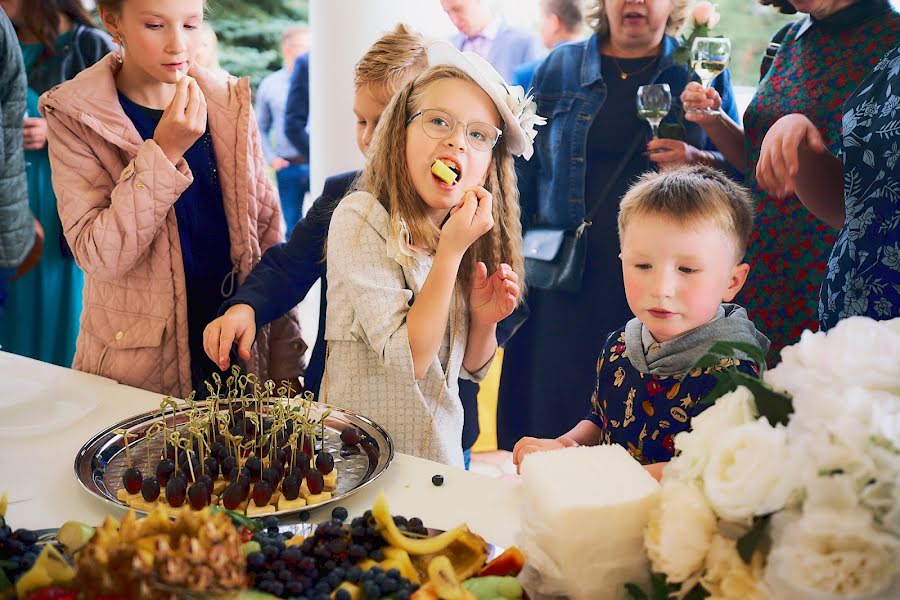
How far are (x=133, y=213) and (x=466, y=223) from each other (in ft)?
2.56

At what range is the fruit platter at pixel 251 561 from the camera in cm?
68

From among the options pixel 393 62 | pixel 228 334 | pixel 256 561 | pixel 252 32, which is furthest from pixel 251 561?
pixel 252 32

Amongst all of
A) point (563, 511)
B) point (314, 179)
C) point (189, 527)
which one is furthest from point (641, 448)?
point (314, 179)

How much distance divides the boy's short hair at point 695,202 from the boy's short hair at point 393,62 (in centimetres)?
69

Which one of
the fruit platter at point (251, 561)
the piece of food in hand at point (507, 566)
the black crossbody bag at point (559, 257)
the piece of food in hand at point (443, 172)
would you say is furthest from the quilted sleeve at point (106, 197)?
the piece of food in hand at point (507, 566)

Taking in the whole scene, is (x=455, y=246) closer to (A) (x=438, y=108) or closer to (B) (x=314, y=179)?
(A) (x=438, y=108)

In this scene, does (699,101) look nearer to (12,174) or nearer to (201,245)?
(201,245)

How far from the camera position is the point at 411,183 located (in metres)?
1.78

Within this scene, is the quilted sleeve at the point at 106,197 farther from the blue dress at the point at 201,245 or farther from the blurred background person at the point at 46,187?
the blurred background person at the point at 46,187

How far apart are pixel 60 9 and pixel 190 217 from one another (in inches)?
63.0

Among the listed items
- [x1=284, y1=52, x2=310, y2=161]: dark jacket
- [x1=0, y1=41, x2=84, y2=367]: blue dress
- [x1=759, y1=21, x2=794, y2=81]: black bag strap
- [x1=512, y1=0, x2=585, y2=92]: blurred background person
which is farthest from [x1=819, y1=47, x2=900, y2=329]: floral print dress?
[x1=284, y1=52, x2=310, y2=161]: dark jacket

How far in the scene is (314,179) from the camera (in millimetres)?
3305

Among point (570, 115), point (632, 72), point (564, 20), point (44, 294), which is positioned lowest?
point (44, 294)

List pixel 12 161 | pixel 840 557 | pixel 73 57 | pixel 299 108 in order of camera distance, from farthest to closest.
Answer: pixel 299 108 → pixel 73 57 → pixel 12 161 → pixel 840 557
